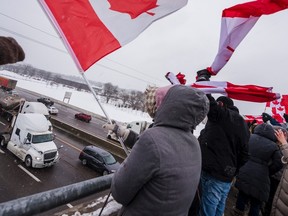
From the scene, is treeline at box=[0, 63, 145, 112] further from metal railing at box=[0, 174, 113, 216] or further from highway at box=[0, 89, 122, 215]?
metal railing at box=[0, 174, 113, 216]

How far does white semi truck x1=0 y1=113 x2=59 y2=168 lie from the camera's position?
12734 mm

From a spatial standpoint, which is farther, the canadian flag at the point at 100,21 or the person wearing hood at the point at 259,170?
the person wearing hood at the point at 259,170

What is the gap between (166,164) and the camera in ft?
4.78

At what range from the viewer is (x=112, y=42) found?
2893 millimetres

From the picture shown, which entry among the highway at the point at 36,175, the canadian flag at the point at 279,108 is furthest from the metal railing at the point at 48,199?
the highway at the point at 36,175

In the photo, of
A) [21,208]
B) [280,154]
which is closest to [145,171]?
[21,208]

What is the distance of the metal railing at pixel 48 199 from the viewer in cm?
141

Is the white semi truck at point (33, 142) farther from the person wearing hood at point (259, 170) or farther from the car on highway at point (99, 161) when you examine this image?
the person wearing hood at point (259, 170)

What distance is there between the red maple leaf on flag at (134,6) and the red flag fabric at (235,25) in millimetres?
1118

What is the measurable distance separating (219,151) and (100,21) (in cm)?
228

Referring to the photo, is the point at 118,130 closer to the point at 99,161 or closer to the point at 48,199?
the point at 48,199

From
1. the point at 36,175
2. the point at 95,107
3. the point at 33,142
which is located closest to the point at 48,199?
the point at 36,175

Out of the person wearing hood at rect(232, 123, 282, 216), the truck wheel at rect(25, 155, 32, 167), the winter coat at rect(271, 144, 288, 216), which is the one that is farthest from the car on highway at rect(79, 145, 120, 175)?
the winter coat at rect(271, 144, 288, 216)

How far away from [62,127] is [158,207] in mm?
22629
